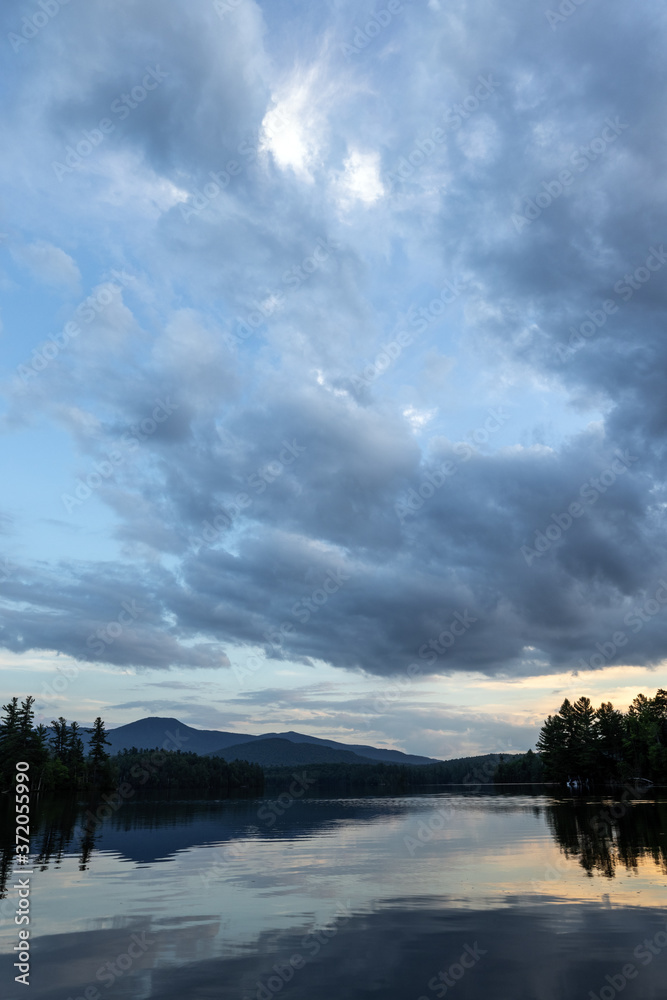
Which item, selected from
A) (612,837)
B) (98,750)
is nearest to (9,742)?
(98,750)

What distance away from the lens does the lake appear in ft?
56.3

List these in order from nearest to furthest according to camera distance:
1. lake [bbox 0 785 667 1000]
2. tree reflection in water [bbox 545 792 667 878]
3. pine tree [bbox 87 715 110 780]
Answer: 1. lake [bbox 0 785 667 1000]
2. tree reflection in water [bbox 545 792 667 878]
3. pine tree [bbox 87 715 110 780]

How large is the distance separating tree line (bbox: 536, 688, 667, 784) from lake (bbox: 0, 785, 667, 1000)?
113 metres

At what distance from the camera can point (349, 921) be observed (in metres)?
24.2

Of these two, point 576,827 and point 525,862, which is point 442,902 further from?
point 576,827

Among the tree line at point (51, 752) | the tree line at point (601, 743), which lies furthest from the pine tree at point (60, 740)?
the tree line at point (601, 743)

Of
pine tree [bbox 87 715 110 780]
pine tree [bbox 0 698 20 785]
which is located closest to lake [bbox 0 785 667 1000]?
pine tree [bbox 0 698 20 785]

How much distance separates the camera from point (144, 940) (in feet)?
71.7

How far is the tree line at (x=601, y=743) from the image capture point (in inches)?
5817

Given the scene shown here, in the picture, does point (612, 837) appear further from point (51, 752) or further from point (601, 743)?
point (51, 752)

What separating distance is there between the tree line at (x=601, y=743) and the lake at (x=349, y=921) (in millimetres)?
113495

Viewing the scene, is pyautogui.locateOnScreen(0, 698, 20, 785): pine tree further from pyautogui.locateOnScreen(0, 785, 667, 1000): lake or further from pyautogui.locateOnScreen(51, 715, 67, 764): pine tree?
pyautogui.locateOnScreen(0, 785, 667, 1000): lake

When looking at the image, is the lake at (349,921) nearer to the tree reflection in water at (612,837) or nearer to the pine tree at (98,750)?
the tree reflection in water at (612,837)

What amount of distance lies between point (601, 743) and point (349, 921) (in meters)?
154
